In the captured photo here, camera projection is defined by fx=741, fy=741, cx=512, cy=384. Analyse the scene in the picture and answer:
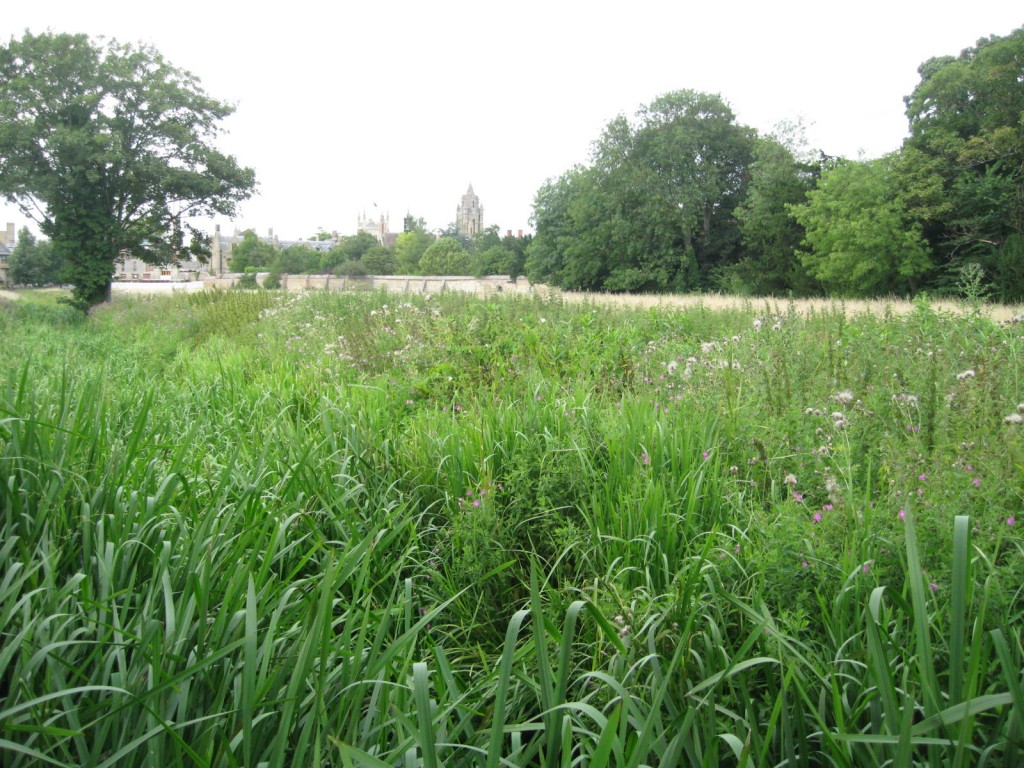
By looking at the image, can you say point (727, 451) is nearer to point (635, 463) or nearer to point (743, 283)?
point (635, 463)

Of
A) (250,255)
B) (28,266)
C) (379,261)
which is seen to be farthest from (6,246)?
(379,261)

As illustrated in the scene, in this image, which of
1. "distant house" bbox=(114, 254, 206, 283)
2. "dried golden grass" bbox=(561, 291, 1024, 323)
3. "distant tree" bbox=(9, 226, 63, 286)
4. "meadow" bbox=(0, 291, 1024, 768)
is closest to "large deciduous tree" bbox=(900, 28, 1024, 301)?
"dried golden grass" bbox=(561, 291, 1024, 323)

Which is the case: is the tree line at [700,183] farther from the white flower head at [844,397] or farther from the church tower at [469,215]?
the church tower at [469,215]

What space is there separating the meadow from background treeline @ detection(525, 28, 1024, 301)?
73.5 feet

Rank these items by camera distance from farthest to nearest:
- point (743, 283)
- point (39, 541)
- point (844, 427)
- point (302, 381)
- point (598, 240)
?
point (598, 240), point (743, 283), point (302, 381), point (844, 427), point (39, 541)

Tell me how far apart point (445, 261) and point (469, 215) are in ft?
182

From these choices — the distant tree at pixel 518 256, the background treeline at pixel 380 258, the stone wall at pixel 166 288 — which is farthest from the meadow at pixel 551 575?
the background treeline at pixel 380 258

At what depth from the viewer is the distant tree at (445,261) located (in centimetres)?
8906

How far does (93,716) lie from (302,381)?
14.4 ft

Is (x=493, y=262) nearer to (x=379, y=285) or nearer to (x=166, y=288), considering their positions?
(x=166, y=288)

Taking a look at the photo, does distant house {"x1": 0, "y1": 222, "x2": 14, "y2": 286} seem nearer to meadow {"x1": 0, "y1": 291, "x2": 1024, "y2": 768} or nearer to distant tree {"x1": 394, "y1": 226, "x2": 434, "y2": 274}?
distant tree {"x1": 394, "y1": 226, "x2": 434, "y2": 274}

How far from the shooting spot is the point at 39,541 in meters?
2.43

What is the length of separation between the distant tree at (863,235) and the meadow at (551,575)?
27162 millimetres

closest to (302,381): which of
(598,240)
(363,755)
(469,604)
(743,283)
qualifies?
(469,604)
